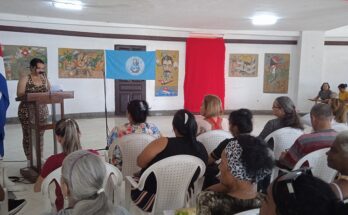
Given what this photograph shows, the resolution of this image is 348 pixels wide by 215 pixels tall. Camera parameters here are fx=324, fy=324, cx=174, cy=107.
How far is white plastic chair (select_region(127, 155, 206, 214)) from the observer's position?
2275mm

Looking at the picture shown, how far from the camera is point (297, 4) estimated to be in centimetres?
568

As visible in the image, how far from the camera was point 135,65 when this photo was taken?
25.8 feet

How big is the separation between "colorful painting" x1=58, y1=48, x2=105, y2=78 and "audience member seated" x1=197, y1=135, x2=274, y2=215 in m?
7.44

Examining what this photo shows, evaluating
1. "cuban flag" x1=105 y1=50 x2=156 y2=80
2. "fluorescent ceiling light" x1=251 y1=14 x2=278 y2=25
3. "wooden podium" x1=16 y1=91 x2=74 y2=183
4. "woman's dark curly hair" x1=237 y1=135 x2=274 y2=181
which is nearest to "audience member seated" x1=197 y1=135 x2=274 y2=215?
"woman's dark curly hair" x1=237 y1=135 x2=274 y2=181

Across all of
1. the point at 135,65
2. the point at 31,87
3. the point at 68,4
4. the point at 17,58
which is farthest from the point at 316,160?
the point at 17,58

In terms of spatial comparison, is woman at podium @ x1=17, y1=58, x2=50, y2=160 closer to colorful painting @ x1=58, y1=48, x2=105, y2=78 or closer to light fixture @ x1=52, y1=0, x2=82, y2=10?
light fixture @ x1=52, y1=0, x2=82, y2=10

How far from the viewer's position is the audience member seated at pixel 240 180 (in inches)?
62.0

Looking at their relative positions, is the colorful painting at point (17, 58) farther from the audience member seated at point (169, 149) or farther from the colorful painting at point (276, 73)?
the colorful painting at point (276, 73)

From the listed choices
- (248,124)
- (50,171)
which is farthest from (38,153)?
(248,124)

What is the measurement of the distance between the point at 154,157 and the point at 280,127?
146 cm

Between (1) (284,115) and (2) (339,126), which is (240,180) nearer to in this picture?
(1) (284,115)

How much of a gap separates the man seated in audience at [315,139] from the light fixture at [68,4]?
4809 mm

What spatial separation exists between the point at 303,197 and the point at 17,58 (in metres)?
8.08

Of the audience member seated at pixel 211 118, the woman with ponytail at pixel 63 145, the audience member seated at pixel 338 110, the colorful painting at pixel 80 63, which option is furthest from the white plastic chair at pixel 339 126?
the colorful painting at pixel 80 63
